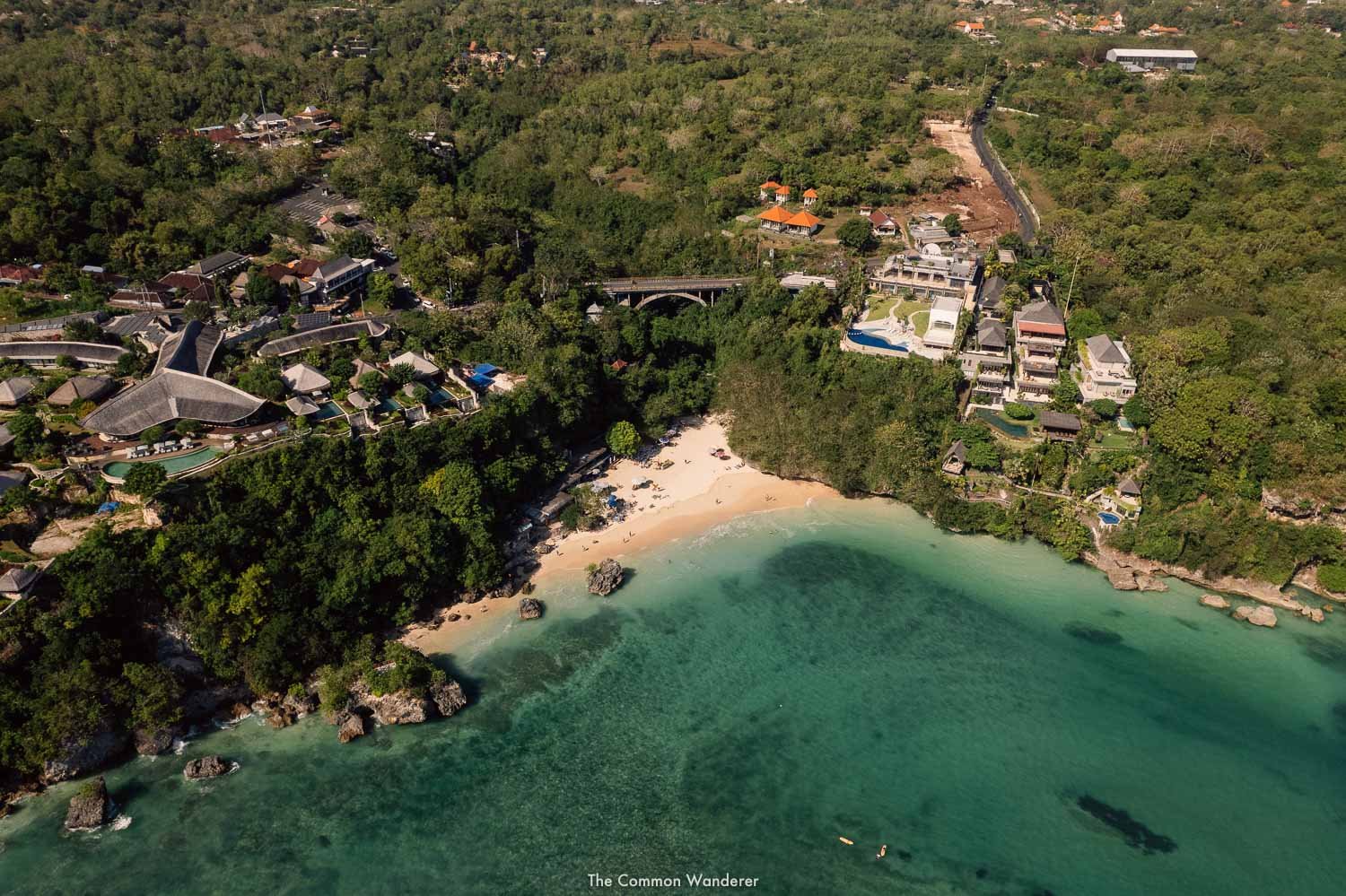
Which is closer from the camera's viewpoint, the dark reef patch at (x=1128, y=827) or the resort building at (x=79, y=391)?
the dark reef patch at (x=1128, y=827)

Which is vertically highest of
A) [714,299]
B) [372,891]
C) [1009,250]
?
[1009,250]

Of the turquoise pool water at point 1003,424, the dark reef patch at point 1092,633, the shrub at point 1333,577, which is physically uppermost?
the turquoise pool water at point 1003,424

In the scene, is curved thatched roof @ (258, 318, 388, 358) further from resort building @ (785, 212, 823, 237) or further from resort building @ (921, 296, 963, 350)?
resort building @ (785, 212, 823, 237)

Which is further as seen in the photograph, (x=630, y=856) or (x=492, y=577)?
(x=492, y=577)

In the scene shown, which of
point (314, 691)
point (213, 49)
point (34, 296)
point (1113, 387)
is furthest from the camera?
point (213, 49)

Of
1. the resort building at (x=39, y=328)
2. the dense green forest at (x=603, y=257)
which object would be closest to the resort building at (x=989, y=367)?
the dense green forest at (x=603, y=257)

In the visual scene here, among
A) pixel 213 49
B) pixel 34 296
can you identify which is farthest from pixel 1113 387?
pixel 213 49

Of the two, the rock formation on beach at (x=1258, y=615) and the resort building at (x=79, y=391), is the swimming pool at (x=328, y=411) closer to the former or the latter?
the resort building at (x=79, y=391)

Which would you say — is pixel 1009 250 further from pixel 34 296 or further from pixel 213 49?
pixel 213 49
